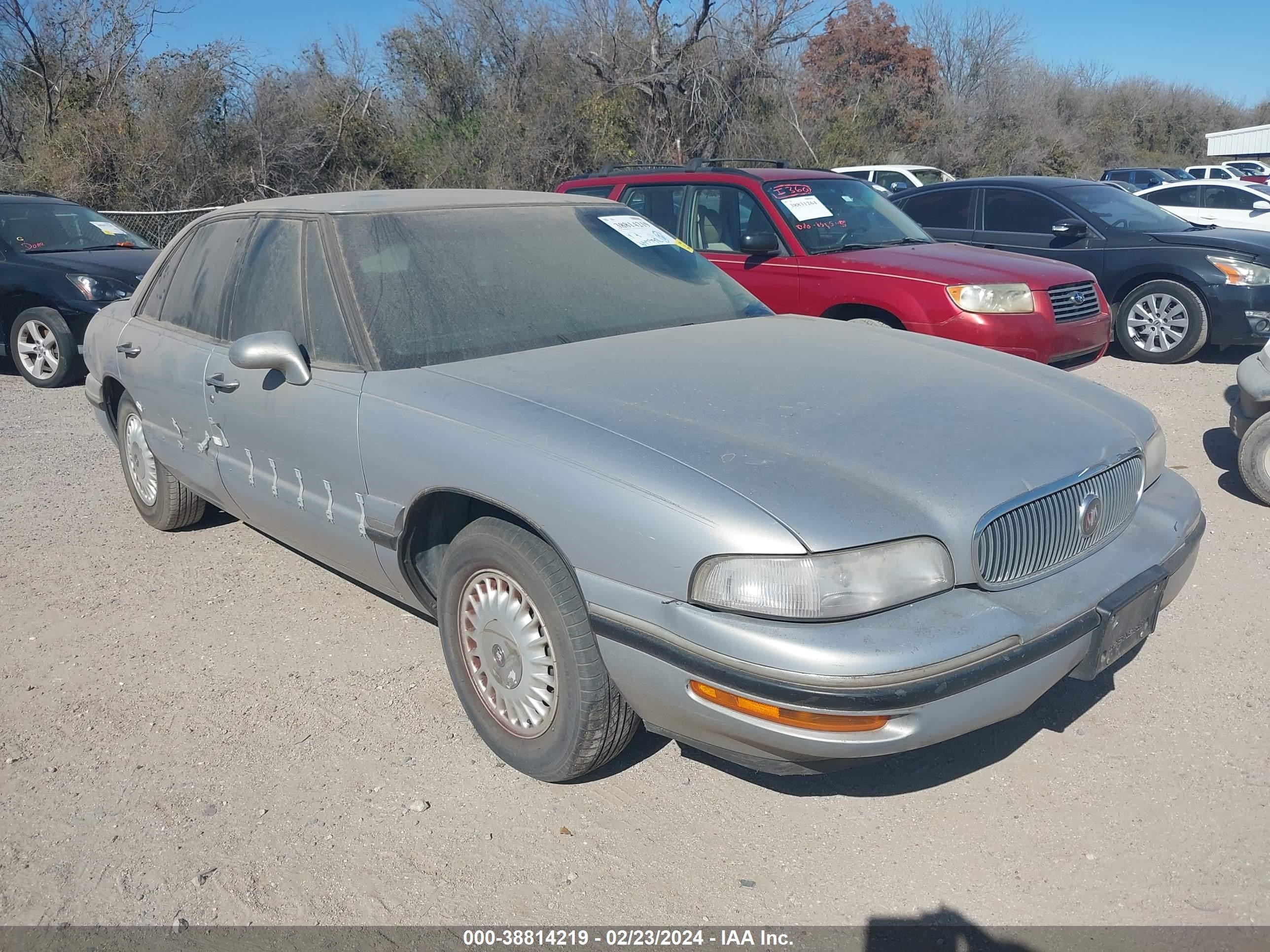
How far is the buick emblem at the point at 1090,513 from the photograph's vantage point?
110 inches

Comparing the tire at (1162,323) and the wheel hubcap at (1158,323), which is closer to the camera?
the tire at (1162,323)

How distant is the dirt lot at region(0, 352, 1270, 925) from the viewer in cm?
255

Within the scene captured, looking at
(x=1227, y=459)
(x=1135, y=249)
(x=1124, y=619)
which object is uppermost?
(x=1135, y=249)

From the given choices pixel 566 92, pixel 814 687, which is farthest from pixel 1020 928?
pixel 566 92

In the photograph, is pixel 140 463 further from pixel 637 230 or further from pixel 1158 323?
pixel 1158 323

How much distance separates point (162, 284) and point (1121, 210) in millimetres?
8182

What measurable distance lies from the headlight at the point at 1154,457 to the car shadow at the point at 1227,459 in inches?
89.1

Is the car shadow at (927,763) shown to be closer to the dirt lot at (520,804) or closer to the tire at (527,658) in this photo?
the dirt lot at (520,804)

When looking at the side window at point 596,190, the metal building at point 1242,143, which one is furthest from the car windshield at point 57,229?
the metal building at point 1242,143

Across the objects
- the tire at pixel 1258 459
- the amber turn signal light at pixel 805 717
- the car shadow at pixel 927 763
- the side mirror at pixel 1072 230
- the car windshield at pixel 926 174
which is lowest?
the car shadow at pixel 927 763

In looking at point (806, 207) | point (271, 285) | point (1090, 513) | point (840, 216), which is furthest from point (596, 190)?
point (1090, 513)

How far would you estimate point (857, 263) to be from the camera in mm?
6820

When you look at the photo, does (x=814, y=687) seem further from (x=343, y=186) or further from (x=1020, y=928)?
(x=343, y=186)

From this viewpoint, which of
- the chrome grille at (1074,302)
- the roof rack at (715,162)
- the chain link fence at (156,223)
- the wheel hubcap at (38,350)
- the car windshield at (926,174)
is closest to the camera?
the chrome grille at (1074,302)
